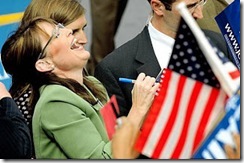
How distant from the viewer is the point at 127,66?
5.45m

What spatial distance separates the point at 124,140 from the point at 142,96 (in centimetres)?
117

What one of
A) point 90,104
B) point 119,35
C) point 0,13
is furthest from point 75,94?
point 119,35

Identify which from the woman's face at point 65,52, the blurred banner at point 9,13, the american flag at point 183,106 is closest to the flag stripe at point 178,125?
the american flag at point 183,106

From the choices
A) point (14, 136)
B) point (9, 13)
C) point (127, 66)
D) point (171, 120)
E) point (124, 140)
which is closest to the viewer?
point (124, 140)

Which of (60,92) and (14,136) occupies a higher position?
(60,92)

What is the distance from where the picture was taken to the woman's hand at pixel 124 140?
372 centimetres

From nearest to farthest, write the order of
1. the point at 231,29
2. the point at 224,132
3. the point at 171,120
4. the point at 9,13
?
the point at 224,132, the point at 171,120, the point at 231,29, the point at 9,13

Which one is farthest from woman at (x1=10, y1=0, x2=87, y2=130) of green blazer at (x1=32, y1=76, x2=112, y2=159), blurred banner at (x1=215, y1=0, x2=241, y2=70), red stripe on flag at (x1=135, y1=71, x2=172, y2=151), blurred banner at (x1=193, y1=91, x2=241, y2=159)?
blurred banner at (x1=193, y1=91, x2=241, y2=159)

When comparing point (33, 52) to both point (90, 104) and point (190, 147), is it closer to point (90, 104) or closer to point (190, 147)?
point (90, 104)

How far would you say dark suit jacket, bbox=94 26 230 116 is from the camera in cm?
538

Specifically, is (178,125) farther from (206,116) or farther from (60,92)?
(60,92)

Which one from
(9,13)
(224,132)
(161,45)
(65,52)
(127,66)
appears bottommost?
(9,13)

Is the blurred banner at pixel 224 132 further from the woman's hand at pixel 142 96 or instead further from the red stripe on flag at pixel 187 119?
the woman's hand at pixel 142 96

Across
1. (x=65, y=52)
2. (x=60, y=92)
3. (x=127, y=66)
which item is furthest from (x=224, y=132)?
(x=127, y=66)
